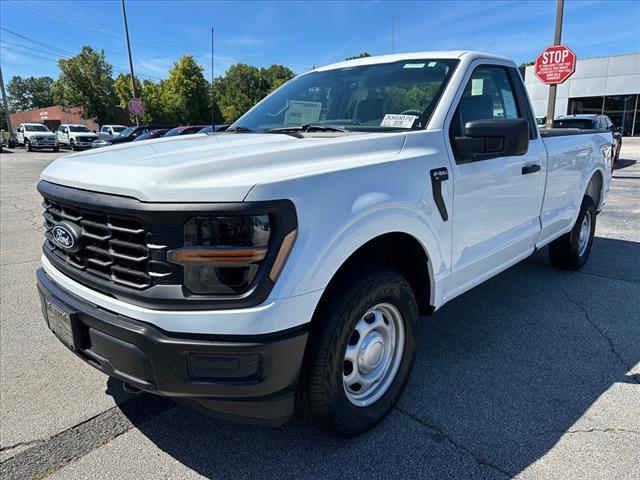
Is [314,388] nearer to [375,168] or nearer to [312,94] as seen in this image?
[375,168]

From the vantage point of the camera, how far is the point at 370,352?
2.38m

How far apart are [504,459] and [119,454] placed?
6.20ft

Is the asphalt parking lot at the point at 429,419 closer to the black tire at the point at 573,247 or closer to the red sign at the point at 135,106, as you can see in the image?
the black tire at the point at 573,247

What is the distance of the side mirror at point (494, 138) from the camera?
A: 8.29ft

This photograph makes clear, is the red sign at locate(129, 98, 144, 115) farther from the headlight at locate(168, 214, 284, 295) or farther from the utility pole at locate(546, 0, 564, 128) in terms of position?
the headlight at locate(168, 214, 284, 295)

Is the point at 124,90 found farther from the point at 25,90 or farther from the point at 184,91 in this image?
the point at 25,90

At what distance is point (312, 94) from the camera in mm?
3490

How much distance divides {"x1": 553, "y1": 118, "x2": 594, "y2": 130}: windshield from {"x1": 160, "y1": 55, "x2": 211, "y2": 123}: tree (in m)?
37.4

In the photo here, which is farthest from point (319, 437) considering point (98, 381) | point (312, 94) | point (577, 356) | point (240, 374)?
point (312, 94)

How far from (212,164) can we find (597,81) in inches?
1365

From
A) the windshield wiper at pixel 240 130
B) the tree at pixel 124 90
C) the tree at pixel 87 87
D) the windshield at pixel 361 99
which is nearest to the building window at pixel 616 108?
the windshield at pixel 361 99

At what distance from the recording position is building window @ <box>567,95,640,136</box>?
98.4ft

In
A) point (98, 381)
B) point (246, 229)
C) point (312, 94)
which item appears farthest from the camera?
point (312, 94)

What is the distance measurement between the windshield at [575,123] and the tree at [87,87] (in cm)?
4517
